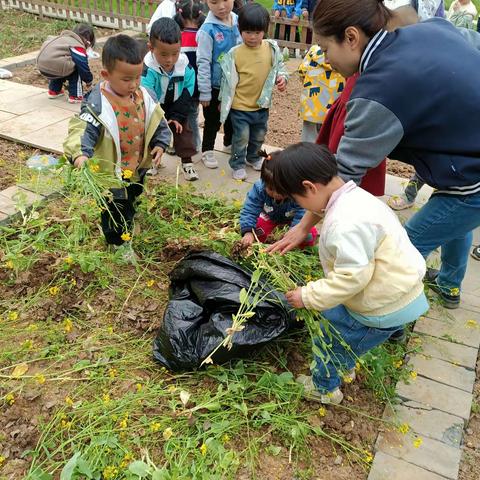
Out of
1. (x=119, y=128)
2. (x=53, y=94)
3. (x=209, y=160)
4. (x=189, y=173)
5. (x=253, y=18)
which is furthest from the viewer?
(x=53, y=94)

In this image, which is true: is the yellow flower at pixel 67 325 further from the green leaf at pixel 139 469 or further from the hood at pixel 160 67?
the hood at pixel 160 67

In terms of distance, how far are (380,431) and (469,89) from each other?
161cm

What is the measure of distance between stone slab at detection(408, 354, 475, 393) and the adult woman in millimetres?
1033

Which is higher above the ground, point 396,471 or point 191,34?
point 191,34

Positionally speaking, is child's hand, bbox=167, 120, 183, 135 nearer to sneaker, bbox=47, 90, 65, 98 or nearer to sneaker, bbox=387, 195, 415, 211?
sneaker, bbox=387, 195, 415, 211

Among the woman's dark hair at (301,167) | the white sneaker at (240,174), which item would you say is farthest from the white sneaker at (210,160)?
the woman's dark hair at (301,167)

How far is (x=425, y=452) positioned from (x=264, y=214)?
1628mm

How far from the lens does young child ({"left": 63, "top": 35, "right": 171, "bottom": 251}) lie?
2709 mm

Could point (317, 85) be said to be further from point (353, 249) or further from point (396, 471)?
point (396, 471)

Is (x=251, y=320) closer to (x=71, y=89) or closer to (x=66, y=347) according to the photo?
(x=66, y=347)

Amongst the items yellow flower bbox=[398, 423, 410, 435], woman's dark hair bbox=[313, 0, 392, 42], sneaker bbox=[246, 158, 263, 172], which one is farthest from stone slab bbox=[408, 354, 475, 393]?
sneaker bbox=[246, 158, 263, 172]

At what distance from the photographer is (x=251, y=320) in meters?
2.44

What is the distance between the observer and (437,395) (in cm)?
254

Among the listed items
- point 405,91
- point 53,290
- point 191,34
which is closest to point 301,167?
point 405,91
